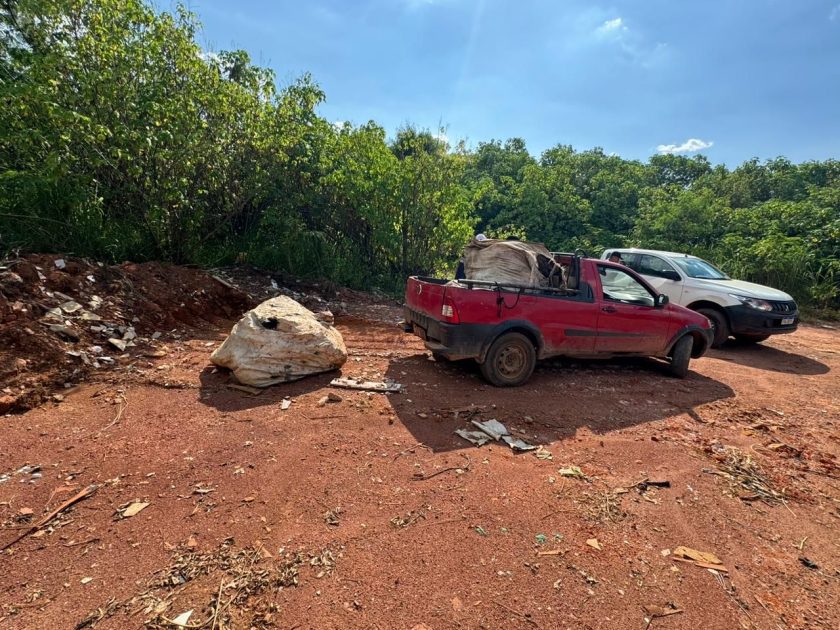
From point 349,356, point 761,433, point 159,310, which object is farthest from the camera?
point 159,310

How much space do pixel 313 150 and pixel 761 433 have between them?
33.4 ft

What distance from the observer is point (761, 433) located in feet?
14.2

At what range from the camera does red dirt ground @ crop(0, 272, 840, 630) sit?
82.3 inches

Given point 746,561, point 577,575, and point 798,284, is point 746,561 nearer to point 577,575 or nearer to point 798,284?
point 577,575

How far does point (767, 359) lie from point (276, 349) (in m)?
Result: 8.53

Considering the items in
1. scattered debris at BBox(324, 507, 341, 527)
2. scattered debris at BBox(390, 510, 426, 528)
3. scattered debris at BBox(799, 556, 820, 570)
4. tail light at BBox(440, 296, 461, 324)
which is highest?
tail light at BBox(440, 296, 461, 324)

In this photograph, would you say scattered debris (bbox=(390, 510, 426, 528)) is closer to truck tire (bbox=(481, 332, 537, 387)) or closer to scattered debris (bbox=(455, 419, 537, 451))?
scattered debris (bbox=(455, 419, 537, 451))

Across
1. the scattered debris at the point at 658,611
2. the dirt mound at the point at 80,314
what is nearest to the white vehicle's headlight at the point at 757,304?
the scattered debris at the point at 658,611

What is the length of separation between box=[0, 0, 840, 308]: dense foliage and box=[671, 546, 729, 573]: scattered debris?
321 inches

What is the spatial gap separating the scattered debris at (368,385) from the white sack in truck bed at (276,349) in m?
0.36

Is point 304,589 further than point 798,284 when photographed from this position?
No

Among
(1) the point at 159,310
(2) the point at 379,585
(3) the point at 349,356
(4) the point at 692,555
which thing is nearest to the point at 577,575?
(4) the point at 692,555

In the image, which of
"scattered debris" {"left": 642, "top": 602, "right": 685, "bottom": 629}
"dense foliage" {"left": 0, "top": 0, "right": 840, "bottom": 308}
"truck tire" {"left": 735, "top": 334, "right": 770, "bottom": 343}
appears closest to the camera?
"scattered debris" {"left": 642, "top": 602, "right": 685, "bottom": 629}

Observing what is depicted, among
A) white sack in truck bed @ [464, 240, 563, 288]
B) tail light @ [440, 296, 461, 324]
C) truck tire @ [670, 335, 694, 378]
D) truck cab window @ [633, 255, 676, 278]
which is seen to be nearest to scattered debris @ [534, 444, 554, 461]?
tail light @ [440, 296, 461, 324]
